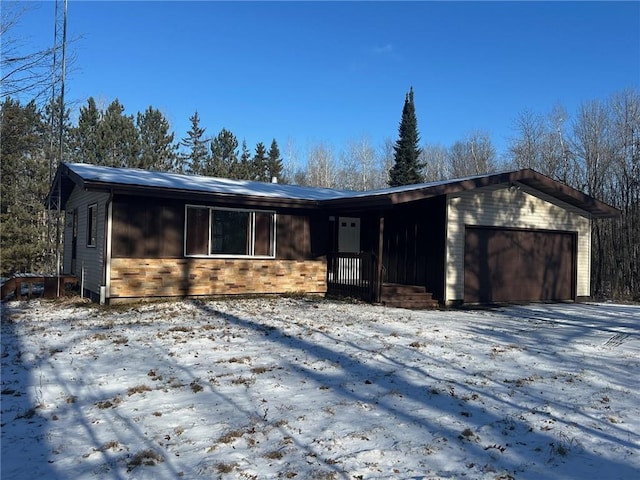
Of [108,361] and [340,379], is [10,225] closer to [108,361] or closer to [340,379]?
[108,361]

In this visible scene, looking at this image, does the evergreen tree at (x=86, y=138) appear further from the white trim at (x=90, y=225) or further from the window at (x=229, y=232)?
the window at (x=229, y=232)

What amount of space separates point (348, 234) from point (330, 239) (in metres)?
0.77

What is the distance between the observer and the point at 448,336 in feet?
25.8

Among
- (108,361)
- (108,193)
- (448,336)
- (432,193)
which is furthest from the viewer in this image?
(432,193)

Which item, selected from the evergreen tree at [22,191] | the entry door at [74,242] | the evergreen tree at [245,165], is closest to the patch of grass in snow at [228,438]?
the entry door at [74,242]

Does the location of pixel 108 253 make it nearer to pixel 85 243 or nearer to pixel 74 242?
pixel 85 243

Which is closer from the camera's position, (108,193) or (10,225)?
(108,193)

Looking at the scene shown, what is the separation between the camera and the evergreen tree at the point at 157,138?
28.1m

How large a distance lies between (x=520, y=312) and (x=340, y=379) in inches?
288

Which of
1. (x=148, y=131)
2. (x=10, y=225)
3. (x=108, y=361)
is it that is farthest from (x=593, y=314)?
(x=148, y=131)

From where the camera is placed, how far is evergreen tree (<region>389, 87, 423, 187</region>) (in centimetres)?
3678

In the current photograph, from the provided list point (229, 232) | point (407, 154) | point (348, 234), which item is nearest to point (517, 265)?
point (348, 234)

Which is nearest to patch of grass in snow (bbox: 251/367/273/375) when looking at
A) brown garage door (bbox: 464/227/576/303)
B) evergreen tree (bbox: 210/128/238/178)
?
brown garage door (bbox: 464/227/576/303)

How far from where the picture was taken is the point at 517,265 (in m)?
13.6
